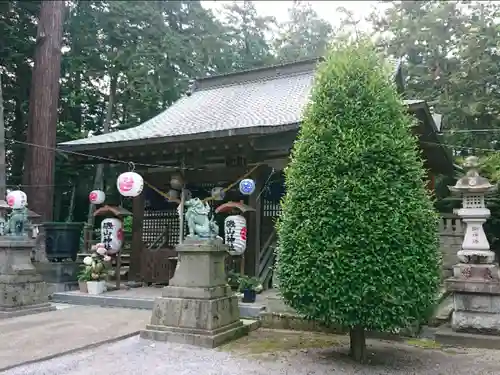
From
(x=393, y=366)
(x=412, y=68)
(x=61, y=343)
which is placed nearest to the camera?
(x=393, y=366)

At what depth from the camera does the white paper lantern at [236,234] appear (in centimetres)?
878

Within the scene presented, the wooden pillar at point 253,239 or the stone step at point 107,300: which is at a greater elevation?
the wooden pillar at point 253,239

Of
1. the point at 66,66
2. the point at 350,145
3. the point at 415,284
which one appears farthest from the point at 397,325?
the point at 66,66

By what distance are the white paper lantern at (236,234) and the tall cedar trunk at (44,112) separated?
7127 millimetres

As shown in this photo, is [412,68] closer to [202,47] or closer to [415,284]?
[202,47]

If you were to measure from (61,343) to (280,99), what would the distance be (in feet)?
26.6

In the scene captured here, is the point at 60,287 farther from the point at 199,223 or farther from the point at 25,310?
the point at 199,223

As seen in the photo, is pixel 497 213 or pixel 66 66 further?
pixel 66 66

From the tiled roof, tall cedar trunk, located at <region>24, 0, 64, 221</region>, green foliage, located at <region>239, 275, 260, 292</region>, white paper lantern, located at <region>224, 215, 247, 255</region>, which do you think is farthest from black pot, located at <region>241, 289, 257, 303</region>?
tall cedar trunk, located at <region>24, 0, 64, 221</region>

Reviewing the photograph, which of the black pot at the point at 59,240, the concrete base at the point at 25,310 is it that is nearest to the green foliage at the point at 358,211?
the concrete base at the point at 25,310

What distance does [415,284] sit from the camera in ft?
14.8

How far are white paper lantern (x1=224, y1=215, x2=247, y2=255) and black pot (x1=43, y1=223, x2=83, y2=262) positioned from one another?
465 centimetres

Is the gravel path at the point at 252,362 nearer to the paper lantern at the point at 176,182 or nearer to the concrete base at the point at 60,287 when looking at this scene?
the paper lantern at the point at 176,182

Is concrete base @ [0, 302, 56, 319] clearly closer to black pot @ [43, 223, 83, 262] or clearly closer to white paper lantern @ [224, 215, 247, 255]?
black pot @ [43, 223, 83, 262]
